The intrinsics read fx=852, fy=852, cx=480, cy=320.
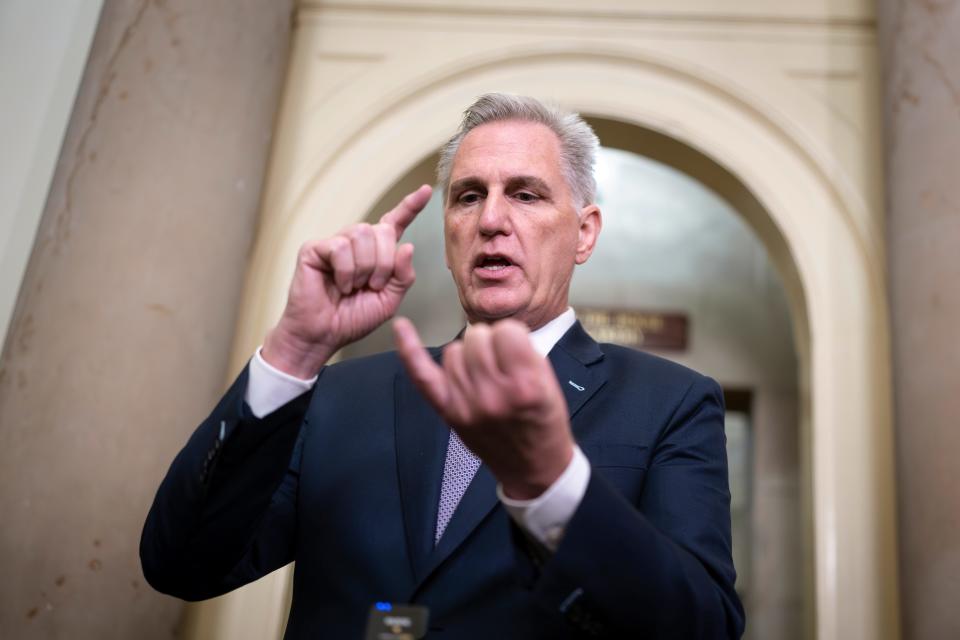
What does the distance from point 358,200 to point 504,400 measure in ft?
6.54

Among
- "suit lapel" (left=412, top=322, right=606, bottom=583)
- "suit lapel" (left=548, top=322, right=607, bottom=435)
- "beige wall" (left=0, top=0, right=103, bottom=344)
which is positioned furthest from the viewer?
"beige wall" (left=0, top=0, right=103, bottom=344)

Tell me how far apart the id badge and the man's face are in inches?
19.7

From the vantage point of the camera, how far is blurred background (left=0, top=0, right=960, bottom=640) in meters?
1.88

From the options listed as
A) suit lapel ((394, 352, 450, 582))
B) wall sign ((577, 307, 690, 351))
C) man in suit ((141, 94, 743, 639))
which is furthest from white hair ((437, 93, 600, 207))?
wall sign ((577, 307, 690, 351))

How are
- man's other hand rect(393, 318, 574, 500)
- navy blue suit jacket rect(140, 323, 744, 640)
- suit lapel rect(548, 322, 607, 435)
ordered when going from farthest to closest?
suit lapel rect(548, 322, 607, 435)
navy blue suit jacket rect(140, 323, 744, 640)
man's other hand rect(393, 318, 574, 500)

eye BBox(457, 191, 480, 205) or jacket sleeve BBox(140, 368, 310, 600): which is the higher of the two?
eye BBox(457, 191, 480, 205)

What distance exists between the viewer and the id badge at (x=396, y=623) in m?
0.85

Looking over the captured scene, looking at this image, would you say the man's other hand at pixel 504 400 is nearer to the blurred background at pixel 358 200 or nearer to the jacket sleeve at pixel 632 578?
the jacket sleeve at pixel 632 578

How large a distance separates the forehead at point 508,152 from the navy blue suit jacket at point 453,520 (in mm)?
287

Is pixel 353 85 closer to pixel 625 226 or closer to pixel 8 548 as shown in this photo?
pixel 8 548

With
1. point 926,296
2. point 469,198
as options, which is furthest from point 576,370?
point 926,296

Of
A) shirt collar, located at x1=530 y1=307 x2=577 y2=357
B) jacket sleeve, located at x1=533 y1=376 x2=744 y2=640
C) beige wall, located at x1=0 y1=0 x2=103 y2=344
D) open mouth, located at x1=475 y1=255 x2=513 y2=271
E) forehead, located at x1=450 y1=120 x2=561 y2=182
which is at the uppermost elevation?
beige wall, located at x1=0 y1=0 x2=103 y2=344

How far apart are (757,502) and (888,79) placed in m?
2.66

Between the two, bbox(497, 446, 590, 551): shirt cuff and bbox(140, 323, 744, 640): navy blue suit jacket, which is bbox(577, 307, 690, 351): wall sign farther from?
bbox(497, 446, 590, 551): shirt cuff
